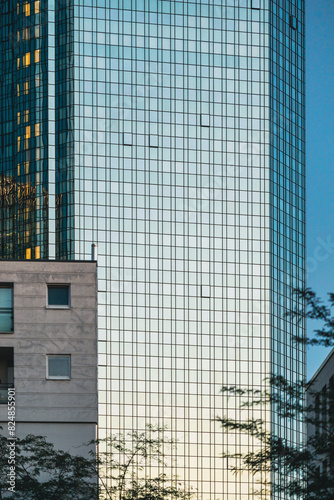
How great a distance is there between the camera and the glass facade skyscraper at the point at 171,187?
16638 cm

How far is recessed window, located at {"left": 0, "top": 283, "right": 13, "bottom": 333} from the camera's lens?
6366 centimetres

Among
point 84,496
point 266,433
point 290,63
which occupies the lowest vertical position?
point 84,496

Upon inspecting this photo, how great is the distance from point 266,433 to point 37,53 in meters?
149

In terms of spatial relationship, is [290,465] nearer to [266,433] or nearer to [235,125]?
[266,433]

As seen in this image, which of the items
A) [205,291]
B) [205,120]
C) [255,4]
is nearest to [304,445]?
[205,291]

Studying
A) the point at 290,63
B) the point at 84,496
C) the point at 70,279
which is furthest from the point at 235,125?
the point at 84,496

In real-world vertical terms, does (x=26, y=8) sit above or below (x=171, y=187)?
above

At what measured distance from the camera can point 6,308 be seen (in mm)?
63875

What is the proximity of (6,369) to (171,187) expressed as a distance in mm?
112145

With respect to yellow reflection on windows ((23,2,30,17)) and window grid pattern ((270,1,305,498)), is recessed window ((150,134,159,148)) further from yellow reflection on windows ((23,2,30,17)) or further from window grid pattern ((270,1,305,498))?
yellow reflection on windows ((23,2,30,17))

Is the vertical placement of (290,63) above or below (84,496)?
above

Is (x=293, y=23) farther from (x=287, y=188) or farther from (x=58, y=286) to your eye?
(x=58, y=286)

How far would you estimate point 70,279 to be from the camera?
64562 millimetres

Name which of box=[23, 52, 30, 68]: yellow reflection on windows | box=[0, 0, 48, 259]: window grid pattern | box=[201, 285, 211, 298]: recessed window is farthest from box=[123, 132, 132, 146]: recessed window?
box=[201, 285, 211, 298]: recessed window
